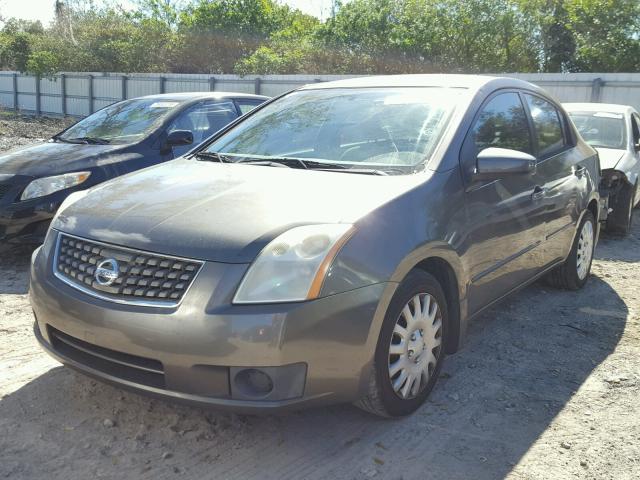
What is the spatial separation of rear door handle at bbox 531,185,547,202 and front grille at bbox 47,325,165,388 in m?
2.67

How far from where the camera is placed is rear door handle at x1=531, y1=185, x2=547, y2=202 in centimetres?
408

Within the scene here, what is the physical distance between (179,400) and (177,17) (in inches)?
1446

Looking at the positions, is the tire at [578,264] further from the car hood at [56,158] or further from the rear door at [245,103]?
the car hood at [56,158]

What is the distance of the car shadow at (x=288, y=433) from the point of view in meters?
2.70

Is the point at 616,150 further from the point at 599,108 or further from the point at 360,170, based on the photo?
the point at 360,170

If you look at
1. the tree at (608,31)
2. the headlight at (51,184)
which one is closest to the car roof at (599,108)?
the headlight at (51,184)

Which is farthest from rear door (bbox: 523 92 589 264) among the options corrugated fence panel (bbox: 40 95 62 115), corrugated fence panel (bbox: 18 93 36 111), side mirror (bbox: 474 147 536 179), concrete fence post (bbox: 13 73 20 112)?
concrete fence post (bbox: 13 73 20 112)

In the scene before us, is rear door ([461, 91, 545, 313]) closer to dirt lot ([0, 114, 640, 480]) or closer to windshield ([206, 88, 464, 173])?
windshield ([206, 88, 464, 173])

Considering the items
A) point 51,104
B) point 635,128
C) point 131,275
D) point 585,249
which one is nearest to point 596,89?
point 635,128

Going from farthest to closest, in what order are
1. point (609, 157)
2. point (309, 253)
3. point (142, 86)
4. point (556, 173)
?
point (142, 86)
point (609, 157)
point (556, 173)
point (309, 253)

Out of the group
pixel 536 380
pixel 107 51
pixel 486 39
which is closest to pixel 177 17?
pixel 107 51

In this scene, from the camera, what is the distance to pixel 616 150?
786 cm

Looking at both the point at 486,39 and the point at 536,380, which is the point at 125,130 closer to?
the point at 536,380

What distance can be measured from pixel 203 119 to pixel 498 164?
4.18 meters
